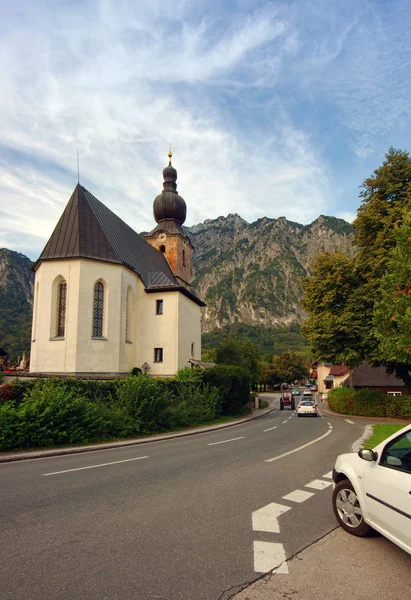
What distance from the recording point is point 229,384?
91.4ft

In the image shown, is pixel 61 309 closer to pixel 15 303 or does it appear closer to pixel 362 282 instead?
pixel 362 282

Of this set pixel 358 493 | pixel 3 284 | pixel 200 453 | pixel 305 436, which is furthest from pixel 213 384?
pixel 3 284

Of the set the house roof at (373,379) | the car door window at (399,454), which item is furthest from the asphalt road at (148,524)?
the house roof at (373,379)

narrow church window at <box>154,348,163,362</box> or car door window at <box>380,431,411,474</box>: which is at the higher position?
narrow church window at <box>154,348,163,362</box>

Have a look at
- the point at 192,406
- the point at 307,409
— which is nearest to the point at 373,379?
the point at 307,409

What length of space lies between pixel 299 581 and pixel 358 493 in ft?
4.56

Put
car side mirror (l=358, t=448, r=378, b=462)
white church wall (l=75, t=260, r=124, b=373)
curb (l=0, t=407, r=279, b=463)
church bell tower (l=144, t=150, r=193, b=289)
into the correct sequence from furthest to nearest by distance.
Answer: church bell tower (l=144, t=150, r=193, b=289) → white church wall (l=75, t=260, r=124, b=373) → curb (l=0, t=407, r=279, b=463) → car side mirror (l=358, t=448, r=378, b=462)

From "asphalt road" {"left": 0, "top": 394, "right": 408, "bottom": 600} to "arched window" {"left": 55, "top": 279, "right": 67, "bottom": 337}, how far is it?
19.4m

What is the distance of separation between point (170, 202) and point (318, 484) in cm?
4053

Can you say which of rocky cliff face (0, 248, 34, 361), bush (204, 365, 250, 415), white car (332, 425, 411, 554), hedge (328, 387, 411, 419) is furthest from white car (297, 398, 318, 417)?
rocky cliff face (0, 248, 34, 361)

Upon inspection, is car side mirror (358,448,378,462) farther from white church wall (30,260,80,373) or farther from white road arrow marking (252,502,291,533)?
white church wall (30,260,80,373)

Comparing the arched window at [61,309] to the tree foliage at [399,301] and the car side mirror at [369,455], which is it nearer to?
the tree foliage at [399,301]

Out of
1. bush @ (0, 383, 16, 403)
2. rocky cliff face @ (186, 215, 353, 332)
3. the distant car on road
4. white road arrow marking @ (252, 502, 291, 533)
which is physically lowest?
the distant car on road

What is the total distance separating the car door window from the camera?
4.09 metres
